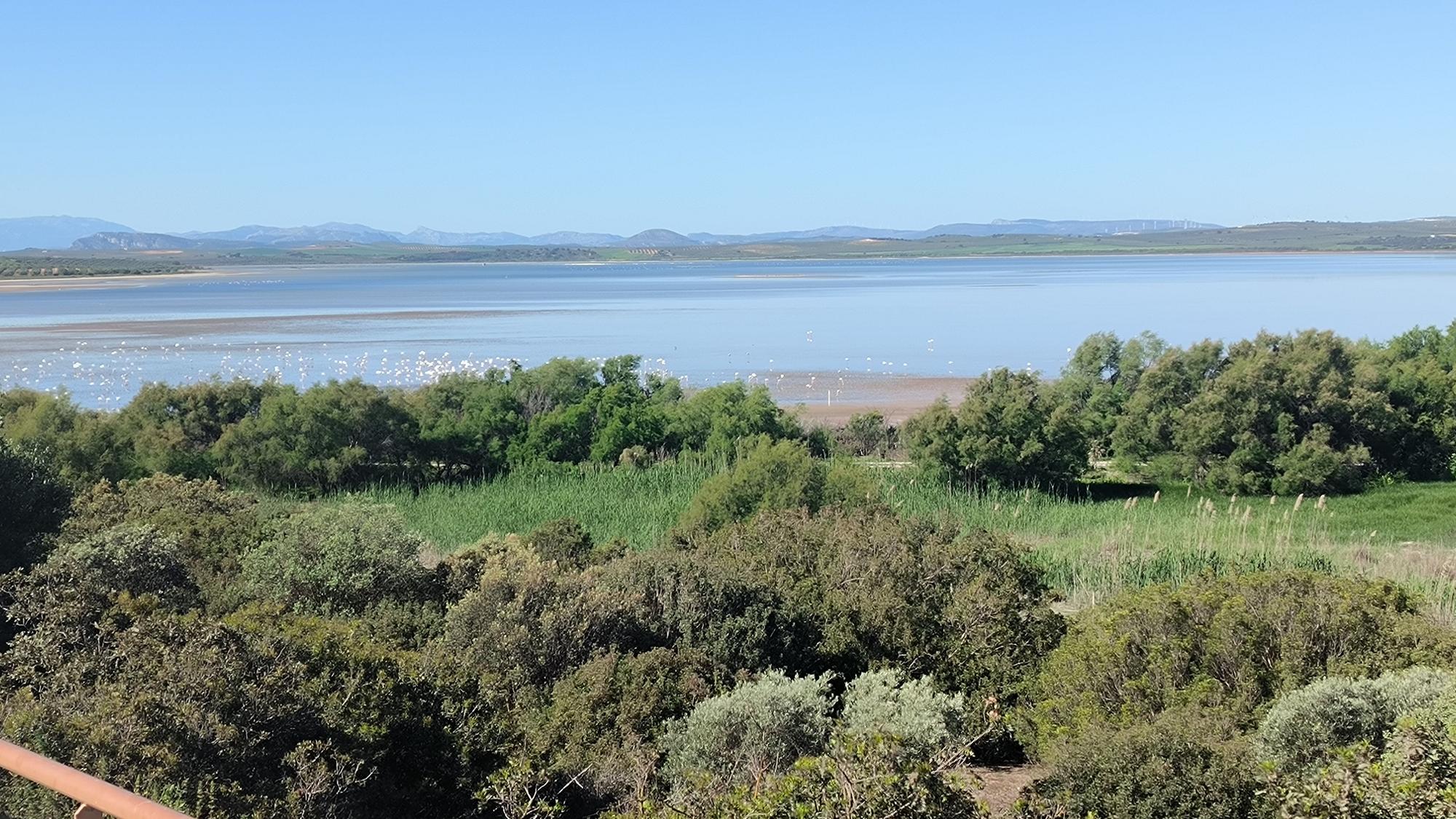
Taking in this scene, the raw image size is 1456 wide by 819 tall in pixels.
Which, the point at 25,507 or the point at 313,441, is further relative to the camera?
the point at 313,441

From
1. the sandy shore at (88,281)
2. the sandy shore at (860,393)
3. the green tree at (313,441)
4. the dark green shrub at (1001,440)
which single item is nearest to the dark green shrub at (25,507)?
the green tree at (313,441)

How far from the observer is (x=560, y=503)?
2812cm

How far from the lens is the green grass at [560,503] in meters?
25.8

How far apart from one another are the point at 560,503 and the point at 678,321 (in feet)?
173

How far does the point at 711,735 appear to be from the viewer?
10.4 metres

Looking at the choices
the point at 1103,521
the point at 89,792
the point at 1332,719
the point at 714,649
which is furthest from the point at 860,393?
the point at 89,792

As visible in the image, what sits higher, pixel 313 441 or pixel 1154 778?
pixel 1154 778

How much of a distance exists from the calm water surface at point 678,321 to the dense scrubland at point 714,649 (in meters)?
26.4

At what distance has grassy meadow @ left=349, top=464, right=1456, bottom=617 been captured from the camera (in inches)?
834

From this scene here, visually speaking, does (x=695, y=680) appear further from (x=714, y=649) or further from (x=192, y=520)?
(x=192, y=520)

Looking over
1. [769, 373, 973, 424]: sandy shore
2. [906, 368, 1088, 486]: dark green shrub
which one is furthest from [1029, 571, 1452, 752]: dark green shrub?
[769, 373, 973, 424]: sandy shore

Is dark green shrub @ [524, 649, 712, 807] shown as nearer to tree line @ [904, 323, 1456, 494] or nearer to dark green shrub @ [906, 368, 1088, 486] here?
dark green shrub @ [906, 368, 1088, 486]

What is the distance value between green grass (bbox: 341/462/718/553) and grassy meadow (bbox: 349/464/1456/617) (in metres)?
0.05

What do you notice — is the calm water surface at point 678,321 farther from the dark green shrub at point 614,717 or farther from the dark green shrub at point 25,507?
the dark green shrub at point 614,717
